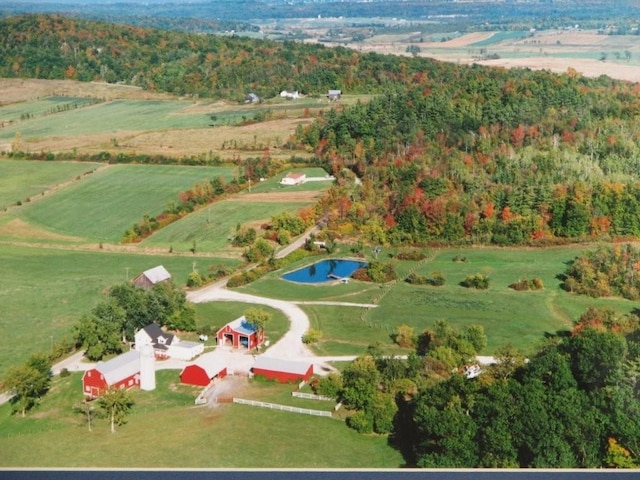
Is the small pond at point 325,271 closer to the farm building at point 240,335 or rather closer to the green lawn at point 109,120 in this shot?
the farm building at point 240,335

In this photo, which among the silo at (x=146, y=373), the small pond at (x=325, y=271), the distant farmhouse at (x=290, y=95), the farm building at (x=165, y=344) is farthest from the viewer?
the distant farmhouse at (x=290, y=95)

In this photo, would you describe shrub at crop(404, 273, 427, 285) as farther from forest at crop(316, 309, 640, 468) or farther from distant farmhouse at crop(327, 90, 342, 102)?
distant farmhouse at crop(327, 90, 342, 102)

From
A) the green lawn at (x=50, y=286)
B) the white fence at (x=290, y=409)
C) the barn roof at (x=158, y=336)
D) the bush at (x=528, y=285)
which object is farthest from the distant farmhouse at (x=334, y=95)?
the white fence at (x=290, y=409)

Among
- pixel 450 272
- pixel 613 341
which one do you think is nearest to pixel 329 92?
pixel 450 272

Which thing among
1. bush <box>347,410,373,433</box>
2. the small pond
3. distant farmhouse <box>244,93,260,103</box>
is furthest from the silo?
distant farmhouse <box>244,93,260,103</box>

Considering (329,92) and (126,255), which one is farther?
(329,92)

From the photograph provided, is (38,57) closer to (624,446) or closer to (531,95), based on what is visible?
(531,95)
